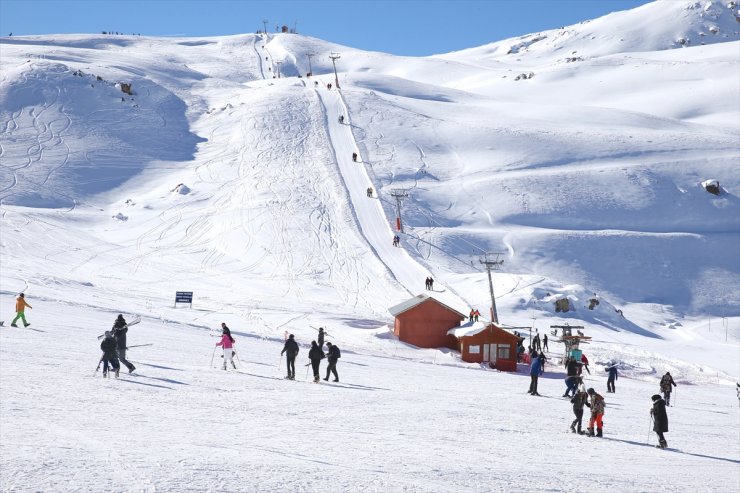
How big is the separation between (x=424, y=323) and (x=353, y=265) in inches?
590

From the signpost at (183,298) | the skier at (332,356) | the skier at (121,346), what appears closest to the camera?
the skier at (121,346)

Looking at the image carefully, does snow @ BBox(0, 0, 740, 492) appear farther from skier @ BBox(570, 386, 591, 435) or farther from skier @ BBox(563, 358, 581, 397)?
skier @ BBox(570, 386, 591, 435)

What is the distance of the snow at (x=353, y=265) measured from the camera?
1369 cm

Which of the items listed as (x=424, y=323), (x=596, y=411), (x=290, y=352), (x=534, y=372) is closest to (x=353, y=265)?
(x=424, y=323)

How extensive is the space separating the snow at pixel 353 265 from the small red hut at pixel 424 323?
1209mm

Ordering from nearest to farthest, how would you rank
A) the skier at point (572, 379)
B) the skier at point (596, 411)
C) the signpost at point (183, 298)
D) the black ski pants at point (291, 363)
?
the skier at point (596, 411) → the black ski pants at point (291, 363) → the skier at point (572, 379) → the signpost at point (183, 298)

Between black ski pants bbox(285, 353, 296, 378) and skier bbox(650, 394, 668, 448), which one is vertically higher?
black ski pants bbox(285, 353, 296, 378)

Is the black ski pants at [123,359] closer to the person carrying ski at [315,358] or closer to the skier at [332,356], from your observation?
the person carrying ski at [315,358]

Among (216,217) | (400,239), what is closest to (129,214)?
(216,217)

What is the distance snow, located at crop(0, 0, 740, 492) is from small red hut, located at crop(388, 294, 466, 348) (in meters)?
1.21

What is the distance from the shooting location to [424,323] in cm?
3597

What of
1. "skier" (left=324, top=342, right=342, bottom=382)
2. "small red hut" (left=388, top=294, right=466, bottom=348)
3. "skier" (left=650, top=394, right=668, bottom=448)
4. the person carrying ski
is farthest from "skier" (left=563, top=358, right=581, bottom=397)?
"small red hut" (left=388, top=294, right=466, bottom=348)

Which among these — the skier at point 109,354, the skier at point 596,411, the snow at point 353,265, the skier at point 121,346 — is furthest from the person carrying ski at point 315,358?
the skier at point 596,411

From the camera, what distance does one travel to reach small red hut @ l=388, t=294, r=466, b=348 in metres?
35.8
